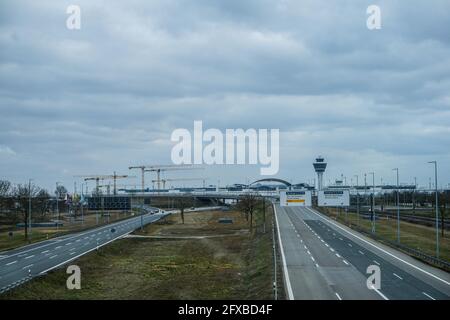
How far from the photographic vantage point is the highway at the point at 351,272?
29.4 metres

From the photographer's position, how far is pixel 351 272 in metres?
37.3

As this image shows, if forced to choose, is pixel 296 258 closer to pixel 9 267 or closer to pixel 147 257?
pixel 147 257

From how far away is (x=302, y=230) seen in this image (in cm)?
7462

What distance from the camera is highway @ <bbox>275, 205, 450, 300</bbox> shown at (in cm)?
2936

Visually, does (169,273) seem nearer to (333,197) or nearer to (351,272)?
(351,272)

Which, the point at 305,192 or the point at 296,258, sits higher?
the point at 305,192

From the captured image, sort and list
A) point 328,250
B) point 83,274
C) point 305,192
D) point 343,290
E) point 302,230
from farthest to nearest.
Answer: point 302,230
point 305,192
point 328,250
point 83,274
point 343,290

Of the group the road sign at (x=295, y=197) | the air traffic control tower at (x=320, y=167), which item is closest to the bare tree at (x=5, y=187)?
the road sign at (x=295, y=197)

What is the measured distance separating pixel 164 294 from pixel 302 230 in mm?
43410

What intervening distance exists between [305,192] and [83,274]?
30.6 meters

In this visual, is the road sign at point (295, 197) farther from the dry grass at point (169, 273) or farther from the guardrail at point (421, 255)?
the guardrail at point (421, 255)
